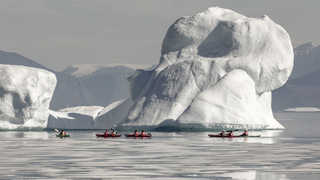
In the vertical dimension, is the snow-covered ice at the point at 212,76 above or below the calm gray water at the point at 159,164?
above

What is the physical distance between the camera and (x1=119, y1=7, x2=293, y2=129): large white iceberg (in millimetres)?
80500

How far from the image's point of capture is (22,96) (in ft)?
269

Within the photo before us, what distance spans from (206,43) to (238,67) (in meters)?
7.64

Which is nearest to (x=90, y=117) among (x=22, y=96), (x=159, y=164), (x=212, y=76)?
(x=22, y=96)

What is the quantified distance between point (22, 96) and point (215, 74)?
21970 millimetres

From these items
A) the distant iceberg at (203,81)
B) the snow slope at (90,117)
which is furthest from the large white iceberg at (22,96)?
the snow slope at (90,117)

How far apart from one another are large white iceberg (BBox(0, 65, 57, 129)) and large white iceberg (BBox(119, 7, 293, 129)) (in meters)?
10.4

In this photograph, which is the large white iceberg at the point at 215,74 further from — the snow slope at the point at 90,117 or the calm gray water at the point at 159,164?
the calm gray water at the point at 159,164

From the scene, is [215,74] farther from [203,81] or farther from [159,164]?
[159,164]

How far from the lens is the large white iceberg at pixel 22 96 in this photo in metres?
81.2

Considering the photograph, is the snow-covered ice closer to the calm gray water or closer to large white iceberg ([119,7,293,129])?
large white iceberg ([119,7,293,129])

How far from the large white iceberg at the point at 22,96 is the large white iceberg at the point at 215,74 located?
10357 millimetres

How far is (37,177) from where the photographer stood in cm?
2853

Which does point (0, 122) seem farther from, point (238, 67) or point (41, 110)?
point (238, 67)
